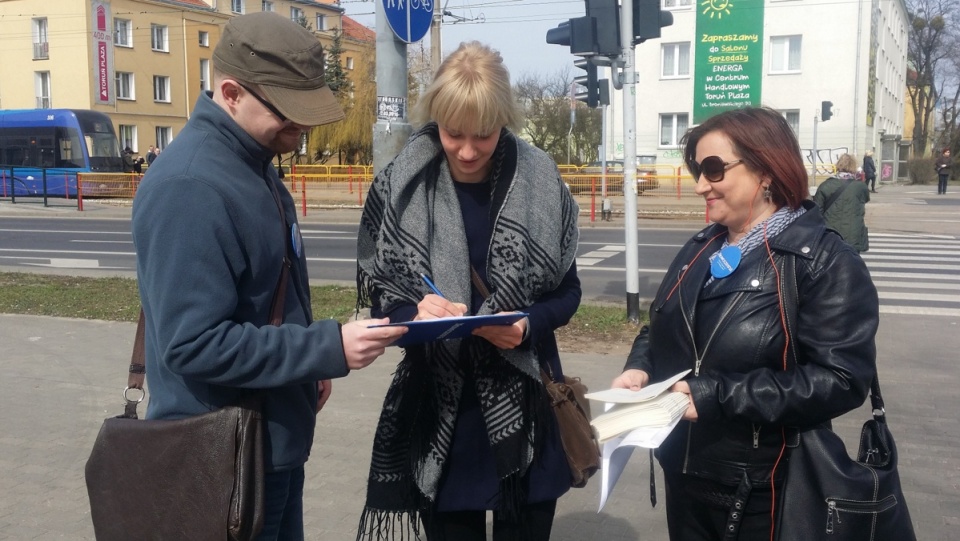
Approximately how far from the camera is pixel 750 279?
2.27 meters

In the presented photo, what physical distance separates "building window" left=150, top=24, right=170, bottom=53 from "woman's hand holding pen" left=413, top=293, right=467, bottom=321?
49758 mm

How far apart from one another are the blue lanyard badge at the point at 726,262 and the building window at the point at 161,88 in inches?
1954

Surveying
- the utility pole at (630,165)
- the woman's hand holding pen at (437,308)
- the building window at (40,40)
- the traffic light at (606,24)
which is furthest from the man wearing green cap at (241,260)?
the building window at (40,40)

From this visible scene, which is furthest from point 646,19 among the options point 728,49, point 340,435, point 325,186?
point 728,49

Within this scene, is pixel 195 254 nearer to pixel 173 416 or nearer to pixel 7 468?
pixel 173 416

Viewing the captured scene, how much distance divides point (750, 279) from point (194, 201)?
1.39 meters

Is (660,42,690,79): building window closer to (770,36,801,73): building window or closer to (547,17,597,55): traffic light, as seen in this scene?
(770,36,801,73): building window

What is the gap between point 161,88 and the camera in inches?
1893

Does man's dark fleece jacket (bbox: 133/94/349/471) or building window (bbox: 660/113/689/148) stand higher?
building window (bbox: 660/113/689/148)

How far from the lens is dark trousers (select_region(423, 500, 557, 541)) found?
2482 mm

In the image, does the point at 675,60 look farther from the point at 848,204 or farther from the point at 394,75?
the point at 394,75

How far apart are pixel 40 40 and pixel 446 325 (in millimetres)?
50671

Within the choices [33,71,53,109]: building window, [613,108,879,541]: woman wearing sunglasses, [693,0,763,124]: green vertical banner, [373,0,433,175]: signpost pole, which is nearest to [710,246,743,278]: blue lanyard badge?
[613,108,879,541]: woman wearing sunglasses

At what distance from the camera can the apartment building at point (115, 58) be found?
4381 centimetres
